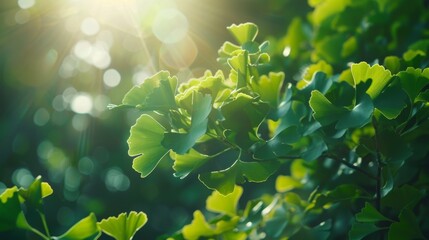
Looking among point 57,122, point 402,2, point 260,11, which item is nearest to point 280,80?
point 402,2

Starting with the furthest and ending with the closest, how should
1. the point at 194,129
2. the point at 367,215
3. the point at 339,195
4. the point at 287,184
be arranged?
the point at 287,184
the point at 339,195
the point at 367,215
the point at 194,129

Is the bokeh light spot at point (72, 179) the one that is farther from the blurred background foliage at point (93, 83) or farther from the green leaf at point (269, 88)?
the green leaf at point (269, 88)

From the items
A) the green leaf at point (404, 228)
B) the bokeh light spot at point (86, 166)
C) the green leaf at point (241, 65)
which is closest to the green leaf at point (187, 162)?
the green leaf at point (241, 65)

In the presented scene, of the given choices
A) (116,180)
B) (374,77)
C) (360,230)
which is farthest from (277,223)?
(116,180)

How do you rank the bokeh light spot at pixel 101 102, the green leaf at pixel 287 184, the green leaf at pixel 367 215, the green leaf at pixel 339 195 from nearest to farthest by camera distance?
the green leaf at pixel 367 215, the green leaf at pixel 339 195, the green leaf at pixel 287 184, the bokeh light spot at pixel 101 102

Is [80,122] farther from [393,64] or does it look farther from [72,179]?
[393,64]

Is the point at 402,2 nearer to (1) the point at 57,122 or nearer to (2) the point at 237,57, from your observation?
(2) the point at 237,57

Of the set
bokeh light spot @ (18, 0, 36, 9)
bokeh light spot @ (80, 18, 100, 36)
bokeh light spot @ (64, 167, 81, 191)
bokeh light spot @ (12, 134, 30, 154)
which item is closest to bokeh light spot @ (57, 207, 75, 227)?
bokeh light spot @ (64, 167, 81, 191)

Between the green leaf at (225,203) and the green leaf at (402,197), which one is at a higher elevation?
the green leaf at (225,203)
